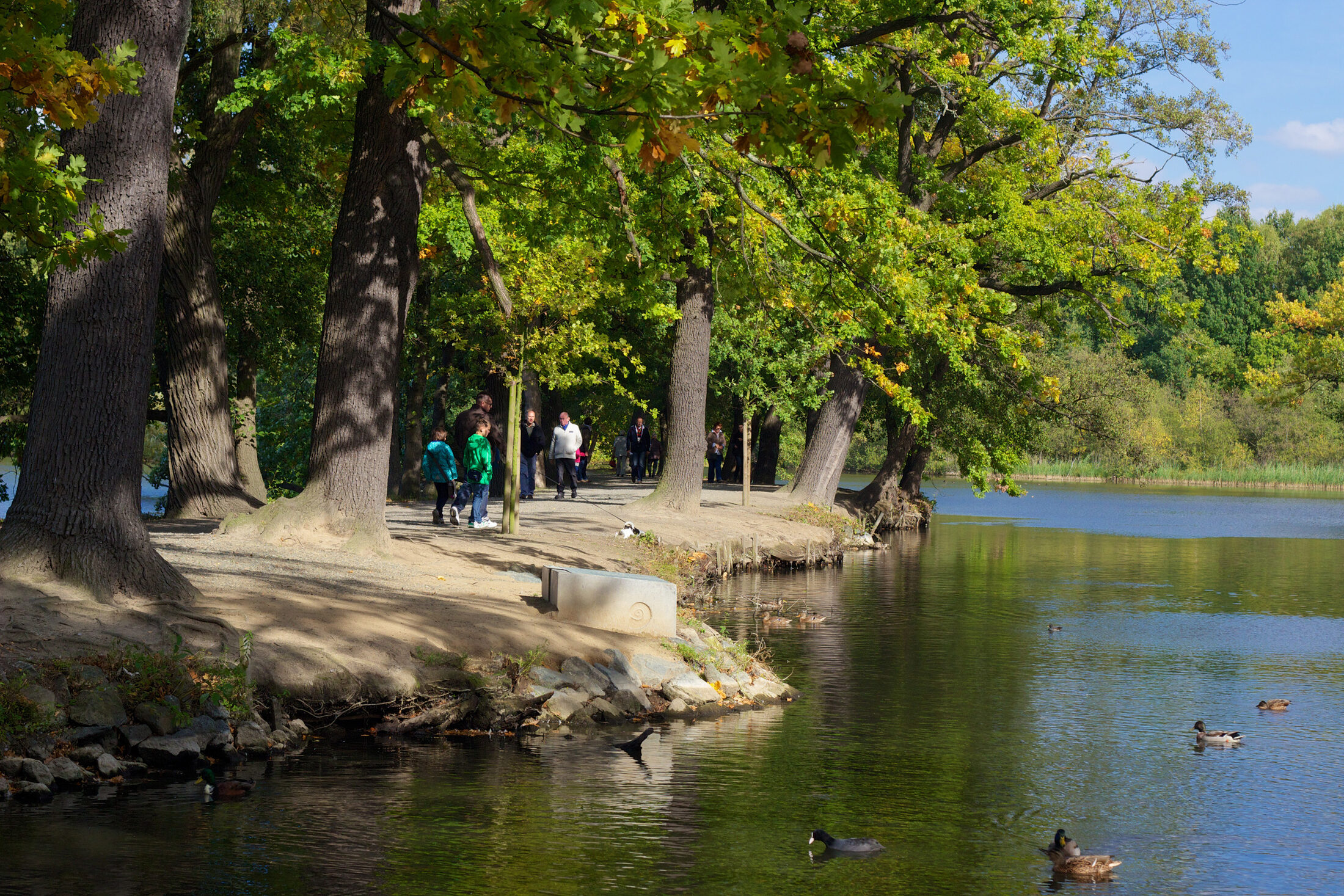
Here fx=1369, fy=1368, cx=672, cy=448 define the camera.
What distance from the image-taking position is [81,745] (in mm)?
9117

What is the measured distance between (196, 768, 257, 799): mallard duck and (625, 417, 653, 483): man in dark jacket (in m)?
29.1

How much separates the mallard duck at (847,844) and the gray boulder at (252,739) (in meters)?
4.14

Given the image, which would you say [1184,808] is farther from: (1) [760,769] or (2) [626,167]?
(2) [626,167]

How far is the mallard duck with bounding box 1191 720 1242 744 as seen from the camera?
1202cm

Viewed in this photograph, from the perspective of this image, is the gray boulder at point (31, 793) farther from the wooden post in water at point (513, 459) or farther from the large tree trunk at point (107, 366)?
the wooden post in water at point (513, 459)

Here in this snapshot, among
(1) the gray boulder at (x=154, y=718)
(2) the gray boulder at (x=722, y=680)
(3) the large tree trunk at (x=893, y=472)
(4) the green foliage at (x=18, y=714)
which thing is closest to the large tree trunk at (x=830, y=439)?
(3) the large tree trunk at (x=893, y=472)

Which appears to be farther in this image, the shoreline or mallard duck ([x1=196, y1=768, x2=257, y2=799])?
the shoreline

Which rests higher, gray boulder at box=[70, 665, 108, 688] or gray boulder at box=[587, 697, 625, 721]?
gray boulder at box=[70, 665, 108, 688]

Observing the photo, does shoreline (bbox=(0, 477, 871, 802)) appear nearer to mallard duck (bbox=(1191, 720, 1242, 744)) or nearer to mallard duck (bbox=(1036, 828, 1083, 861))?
mallard duck (bbox=(1191, 720, 1242, 744))

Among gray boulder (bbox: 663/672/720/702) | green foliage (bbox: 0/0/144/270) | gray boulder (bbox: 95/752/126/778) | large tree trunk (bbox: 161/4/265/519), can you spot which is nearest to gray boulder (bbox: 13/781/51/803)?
gray boulder (bbox: 95/752/126/778)

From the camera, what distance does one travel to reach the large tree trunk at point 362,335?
15453mm

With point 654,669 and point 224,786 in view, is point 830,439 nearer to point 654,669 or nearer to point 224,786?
point 654,669

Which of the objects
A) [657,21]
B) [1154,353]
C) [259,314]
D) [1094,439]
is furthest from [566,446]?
[1154,353]

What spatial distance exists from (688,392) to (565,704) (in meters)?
13.3
